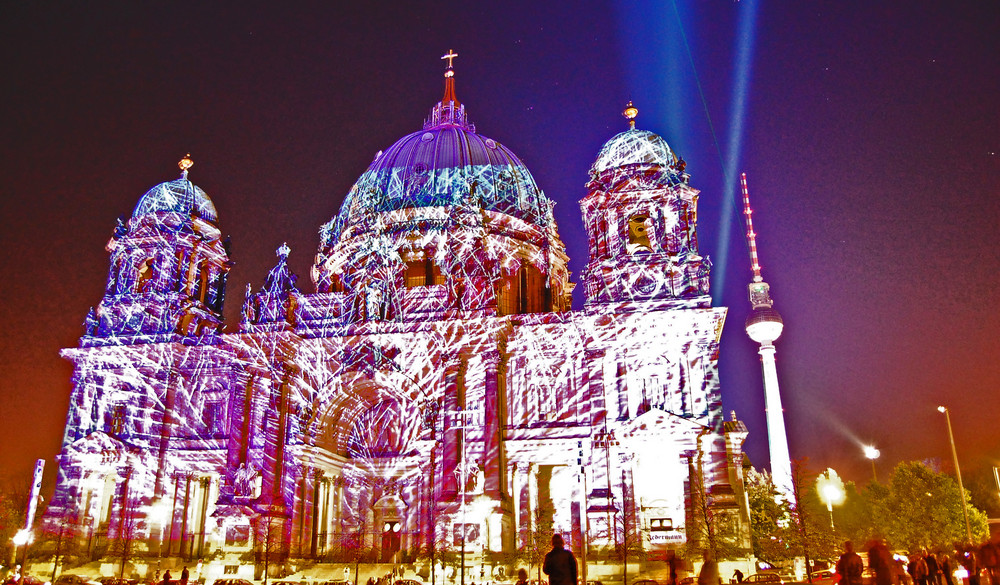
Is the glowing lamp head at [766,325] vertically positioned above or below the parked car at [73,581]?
above

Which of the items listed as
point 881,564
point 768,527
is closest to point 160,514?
point 768,527

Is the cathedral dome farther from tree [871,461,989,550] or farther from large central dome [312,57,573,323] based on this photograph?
tree [871,461,989,550]

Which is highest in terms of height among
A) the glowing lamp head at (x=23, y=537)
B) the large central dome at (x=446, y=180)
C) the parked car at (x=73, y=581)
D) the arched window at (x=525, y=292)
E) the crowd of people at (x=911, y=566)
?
the large central dome at (x=446, y=180)

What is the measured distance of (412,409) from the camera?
1571 inches

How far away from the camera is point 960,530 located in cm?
5200

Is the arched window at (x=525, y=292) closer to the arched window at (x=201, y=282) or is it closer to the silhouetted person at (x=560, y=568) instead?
the arched window at (x=201, y=282)

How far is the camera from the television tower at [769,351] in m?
71.9

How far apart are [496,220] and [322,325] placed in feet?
42.0

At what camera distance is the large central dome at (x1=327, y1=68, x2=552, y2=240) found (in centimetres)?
4856

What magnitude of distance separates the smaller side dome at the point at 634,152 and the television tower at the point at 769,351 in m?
38.0

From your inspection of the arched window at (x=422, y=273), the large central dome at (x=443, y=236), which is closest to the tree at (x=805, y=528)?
the large central dome at (x=443, y=236)

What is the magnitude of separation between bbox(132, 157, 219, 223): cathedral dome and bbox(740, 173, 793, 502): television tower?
50.3 metres

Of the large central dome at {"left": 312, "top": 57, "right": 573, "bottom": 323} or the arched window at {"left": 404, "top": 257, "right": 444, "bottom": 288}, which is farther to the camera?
the arched window at {"left": 404, "top": 257, "right": 444, "bottom": 288}

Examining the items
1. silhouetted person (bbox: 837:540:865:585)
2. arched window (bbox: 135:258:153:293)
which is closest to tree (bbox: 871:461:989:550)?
silhouetted person (bbox: 837:540:865:585)
